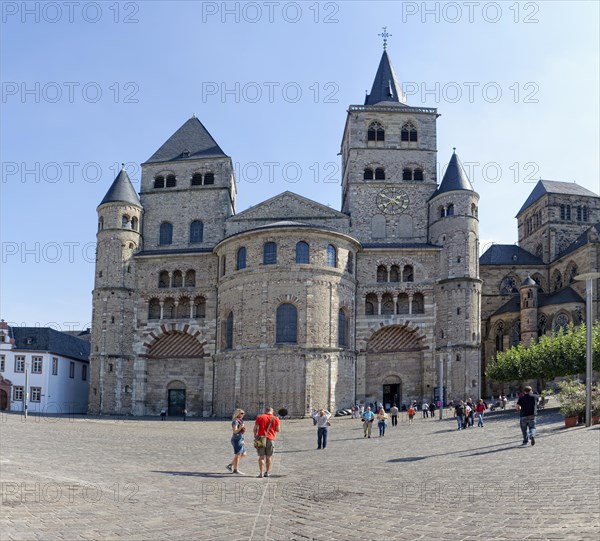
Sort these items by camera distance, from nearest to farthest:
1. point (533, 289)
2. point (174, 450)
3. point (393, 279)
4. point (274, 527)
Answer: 1. point (274, 527)
2. point (174, 450)
3. point (393, 279)
4. point (533, 289)

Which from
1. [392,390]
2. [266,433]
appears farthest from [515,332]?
[266,433]

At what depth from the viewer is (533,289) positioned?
61.6m

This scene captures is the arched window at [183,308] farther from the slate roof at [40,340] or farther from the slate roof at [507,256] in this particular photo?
the slate roof at [507,256]

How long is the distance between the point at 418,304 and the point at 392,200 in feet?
30.7

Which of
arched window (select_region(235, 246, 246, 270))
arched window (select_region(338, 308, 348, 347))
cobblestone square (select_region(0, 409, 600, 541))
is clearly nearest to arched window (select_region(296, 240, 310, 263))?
arched window (select_region(235, 246, 246, 270))

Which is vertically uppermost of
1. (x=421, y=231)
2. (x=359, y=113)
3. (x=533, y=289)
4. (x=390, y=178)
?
(x=359, y=113)

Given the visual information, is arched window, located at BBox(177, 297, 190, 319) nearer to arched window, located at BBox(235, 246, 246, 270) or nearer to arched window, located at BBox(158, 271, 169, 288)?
arched window, located at BBox(158, 271, 169, 288)

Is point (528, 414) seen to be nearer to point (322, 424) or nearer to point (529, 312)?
point (322, 424)

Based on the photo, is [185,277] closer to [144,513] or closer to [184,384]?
Answer: [184,384]

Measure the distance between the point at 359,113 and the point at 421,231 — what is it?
12502mm

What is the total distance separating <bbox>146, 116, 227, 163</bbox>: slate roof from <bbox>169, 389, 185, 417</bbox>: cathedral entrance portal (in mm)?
20133

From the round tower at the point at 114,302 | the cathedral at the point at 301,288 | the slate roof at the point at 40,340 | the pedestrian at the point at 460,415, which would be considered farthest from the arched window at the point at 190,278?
the pedestrian at the point at 460,415

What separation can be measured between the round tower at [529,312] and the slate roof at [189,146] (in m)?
29.3

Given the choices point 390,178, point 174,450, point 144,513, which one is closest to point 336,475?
point 144,513
